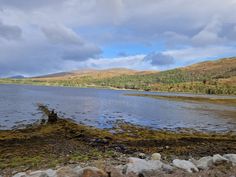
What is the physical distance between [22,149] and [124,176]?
1035 centimetres

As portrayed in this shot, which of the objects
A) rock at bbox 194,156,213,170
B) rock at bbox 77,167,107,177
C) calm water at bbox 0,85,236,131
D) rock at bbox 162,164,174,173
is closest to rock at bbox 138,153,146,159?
rock at bbox 194,156,213,170

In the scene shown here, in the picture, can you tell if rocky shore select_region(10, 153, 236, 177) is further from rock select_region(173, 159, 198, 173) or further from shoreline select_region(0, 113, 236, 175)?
shoreline select_region(0, 113, 236, 175)

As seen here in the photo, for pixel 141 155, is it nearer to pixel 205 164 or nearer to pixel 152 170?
pixel 205 164

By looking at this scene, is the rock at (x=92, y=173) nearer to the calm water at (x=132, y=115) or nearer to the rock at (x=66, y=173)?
the rock at (x=66, y=173)

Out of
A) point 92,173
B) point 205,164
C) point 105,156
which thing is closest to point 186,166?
point 205,164

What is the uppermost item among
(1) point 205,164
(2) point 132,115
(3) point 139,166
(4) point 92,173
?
(4) point 92,173

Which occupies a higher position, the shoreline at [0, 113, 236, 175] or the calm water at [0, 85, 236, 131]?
the shoreline at [0, 113, 236, 175]

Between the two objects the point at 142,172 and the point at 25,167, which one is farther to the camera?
the point at 25,167

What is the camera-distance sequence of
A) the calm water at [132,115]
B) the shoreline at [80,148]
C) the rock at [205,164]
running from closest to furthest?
the rock at [205,164] → the shoreline at [80,148] → the calm water at [132,115]

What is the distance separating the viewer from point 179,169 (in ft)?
40.3

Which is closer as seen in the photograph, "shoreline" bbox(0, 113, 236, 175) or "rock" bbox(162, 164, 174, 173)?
"rock" bbox(162, 164, 174, 173)

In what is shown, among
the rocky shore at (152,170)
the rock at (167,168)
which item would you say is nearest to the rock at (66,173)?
the rocky shore at (152,170)

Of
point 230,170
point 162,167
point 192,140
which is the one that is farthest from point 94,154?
point 192,140

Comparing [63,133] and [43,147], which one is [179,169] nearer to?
[43,147]
